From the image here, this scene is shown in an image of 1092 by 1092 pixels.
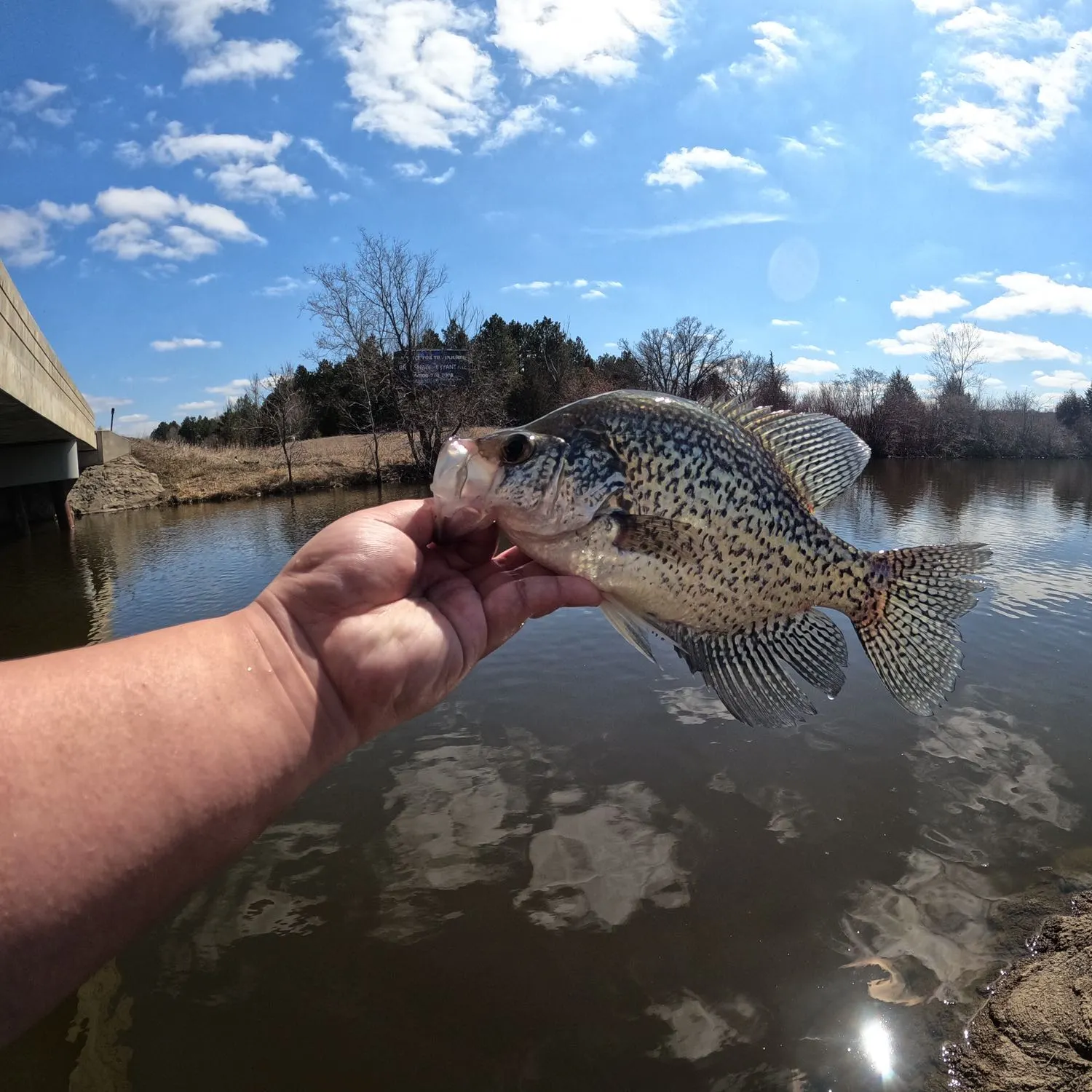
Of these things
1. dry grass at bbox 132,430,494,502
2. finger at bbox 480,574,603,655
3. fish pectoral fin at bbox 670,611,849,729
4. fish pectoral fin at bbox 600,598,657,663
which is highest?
dry grass at bbox 132,430,494,502

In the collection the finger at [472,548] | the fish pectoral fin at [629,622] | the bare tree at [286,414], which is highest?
the bare tree at [286,414]

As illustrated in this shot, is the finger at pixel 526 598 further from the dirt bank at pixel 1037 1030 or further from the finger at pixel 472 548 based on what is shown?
the dirt bank at pixel 1037 1030

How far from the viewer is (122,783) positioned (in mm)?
1576

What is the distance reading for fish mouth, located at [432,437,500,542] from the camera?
2.66 meters

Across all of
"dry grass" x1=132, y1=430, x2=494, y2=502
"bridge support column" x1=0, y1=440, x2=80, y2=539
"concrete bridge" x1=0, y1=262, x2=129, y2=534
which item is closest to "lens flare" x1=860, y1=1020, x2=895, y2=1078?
"concrete bridge" x1=0, y1=262, x2=129, y2=534

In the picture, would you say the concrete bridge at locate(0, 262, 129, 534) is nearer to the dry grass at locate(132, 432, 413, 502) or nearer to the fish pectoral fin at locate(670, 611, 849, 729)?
the dry grass at locate(132, 432, 413, 502)

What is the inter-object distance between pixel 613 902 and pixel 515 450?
14.1 ft

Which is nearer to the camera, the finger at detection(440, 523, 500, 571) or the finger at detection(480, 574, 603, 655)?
the finger at detection(480, 574, 603, 655)

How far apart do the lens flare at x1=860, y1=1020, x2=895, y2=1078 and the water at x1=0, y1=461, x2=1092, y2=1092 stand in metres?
0.02

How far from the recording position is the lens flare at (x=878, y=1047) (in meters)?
4.01

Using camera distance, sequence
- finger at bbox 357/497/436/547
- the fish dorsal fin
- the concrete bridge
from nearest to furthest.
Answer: finger at bbox 357/497/436/547
the fish dorsal fin
the concrete bridge

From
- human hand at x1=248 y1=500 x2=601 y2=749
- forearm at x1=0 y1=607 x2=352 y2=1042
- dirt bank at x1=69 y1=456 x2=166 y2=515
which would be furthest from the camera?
dirt bank at x1=69 y1=456 x2=166 y2=515

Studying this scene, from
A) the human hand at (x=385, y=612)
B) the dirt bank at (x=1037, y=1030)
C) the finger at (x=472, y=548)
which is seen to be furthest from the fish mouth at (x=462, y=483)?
the dirt bank at (x=1037, y=1030)

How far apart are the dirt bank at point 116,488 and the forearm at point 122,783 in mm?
40215
